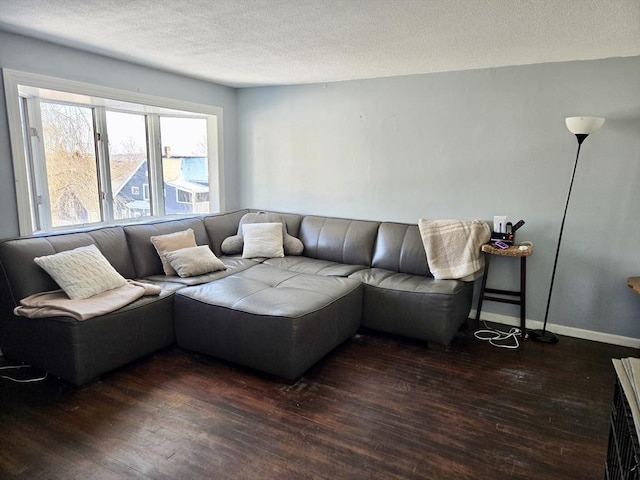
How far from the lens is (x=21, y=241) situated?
2664 mm

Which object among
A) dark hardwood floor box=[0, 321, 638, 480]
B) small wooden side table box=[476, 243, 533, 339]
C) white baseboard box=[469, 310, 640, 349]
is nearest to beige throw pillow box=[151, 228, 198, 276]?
dark hardwood floor box=[0, 321, 638, 480]

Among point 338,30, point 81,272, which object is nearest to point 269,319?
point 81,272

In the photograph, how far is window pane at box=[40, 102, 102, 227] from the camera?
3.27 meters

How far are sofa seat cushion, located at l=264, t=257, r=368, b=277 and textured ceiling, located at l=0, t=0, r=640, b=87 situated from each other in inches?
69.5

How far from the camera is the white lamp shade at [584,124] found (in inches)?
111

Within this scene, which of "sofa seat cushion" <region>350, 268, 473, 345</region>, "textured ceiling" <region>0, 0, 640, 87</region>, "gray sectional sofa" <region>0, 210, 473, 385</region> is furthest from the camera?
"sofa seat cushion" <region>350, 268, 473, 345</region>

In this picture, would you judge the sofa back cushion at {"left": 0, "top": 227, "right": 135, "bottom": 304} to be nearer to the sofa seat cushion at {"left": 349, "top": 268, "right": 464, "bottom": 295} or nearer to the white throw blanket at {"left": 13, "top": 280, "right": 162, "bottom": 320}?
the white throw blanket at {"left": 13, "top": 280, "right": 162, "bottom": 320}

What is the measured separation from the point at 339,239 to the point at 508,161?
167cm

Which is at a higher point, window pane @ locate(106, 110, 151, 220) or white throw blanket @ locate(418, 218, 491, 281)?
window pane @ locate(106, 110, 151, 220)

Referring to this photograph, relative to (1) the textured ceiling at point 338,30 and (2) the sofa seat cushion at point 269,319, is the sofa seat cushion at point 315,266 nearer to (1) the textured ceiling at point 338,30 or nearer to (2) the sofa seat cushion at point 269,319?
(2) the sofa seat cushion at point 269,319

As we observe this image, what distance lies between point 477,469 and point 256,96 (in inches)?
163

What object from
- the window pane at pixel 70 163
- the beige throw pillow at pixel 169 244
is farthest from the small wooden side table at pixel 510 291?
the window pane at pixel 70 163

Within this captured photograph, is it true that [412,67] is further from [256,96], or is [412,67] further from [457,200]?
[256,96]

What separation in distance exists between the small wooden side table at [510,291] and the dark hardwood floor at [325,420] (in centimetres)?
47
